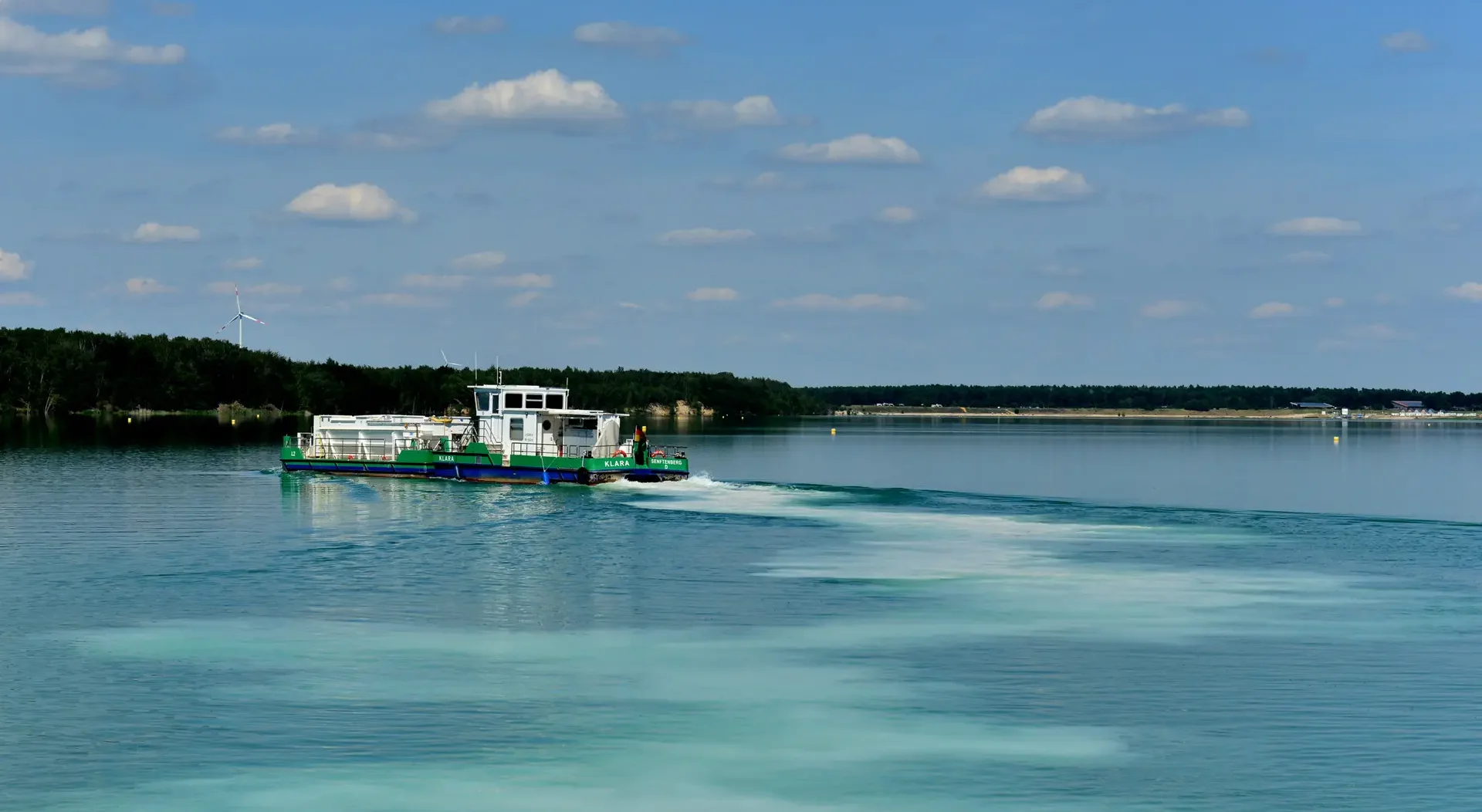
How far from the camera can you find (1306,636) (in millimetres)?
41281

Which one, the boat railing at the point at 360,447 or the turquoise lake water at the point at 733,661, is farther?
the boat railing at the point at 360,447

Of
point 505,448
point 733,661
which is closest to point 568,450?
point 505,448

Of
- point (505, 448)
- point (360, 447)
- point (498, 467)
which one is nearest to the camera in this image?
point (498, 467)

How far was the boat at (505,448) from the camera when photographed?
9450 cm

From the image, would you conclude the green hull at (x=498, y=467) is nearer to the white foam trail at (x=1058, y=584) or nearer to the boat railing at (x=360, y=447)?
the boat railing at (x=360, y=447)

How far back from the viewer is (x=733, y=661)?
37.2 m

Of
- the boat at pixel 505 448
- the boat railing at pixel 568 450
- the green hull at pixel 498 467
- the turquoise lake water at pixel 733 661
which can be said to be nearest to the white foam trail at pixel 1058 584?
the turquoise lake water at pixel 733 661

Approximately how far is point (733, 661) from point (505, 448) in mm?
63313

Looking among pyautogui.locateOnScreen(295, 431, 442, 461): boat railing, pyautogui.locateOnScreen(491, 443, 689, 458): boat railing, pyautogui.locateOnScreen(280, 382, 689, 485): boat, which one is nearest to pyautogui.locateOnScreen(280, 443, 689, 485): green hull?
pyautogui.locateOnScreen(280, 382, 689, 485): boat

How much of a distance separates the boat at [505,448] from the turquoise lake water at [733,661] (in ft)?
54.8

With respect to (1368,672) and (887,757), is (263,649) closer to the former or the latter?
(887,757)

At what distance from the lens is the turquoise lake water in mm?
26672

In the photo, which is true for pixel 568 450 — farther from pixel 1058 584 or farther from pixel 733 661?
pixel 733 661

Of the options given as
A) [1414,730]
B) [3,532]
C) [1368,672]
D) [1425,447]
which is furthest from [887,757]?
[1425,447]
